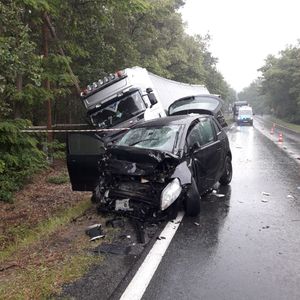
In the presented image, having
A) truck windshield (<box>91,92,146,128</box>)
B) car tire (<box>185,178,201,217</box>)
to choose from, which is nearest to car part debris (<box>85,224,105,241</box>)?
car tire (<box>185,178,201,217</box>)

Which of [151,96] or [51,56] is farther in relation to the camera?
[151,96]

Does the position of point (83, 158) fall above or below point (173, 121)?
below

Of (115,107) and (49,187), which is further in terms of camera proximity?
(115,107)

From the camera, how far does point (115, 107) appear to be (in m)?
13.8

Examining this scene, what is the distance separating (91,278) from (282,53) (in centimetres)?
7493

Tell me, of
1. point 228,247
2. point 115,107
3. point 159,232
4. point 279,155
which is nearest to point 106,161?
point 159,232

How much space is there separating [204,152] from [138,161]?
1.78 metres

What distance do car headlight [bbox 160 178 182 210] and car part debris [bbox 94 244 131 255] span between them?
104 centimetres

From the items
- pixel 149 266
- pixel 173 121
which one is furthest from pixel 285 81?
pixel 149 266

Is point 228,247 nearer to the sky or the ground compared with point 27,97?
nearer to the ground

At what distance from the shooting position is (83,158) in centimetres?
758

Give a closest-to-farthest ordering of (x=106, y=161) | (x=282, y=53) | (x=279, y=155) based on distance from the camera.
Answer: (x=106, y=161) → (x=279, y=155) → (x=282, y=53)

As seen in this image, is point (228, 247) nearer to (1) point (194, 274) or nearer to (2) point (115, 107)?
(1) point (194, 274)

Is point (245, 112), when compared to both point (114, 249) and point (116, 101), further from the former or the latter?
point (114, 249)
